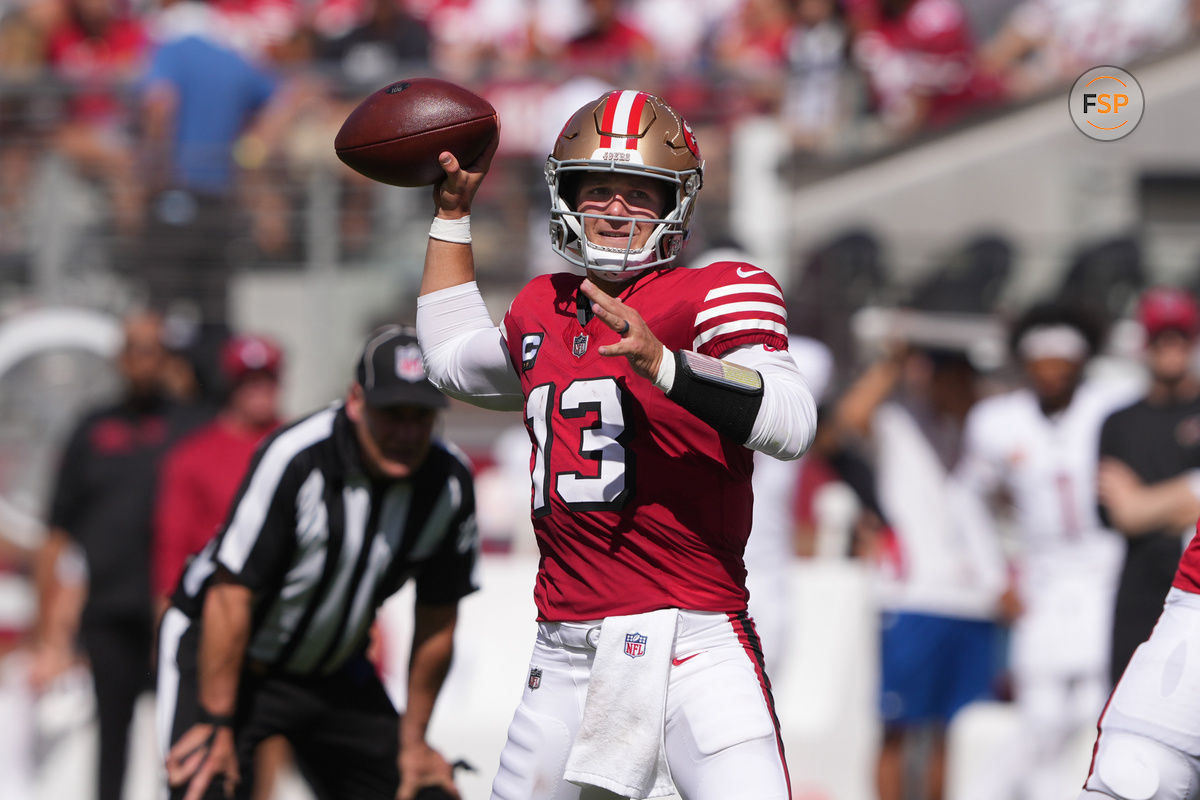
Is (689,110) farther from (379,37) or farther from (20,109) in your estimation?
(20,109)

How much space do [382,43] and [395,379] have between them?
20.1ft

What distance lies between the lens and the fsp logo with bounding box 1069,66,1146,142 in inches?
164

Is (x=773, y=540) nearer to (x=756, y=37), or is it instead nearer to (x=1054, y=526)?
(x=1054, y=526)

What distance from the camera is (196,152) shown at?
29.0 feet


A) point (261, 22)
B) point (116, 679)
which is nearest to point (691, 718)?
point (116, 679)

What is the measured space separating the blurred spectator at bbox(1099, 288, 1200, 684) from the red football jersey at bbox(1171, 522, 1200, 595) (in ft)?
5.95

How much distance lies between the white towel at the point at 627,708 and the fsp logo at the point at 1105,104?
178 cm

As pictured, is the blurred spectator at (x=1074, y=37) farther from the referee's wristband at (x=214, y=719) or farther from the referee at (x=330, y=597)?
A: the referee's wristband at (x=214, y=719)

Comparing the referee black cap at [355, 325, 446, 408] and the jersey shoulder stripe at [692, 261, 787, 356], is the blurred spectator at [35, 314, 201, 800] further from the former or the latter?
the jersey shoulder stripe at [692, 261, 787, 356]

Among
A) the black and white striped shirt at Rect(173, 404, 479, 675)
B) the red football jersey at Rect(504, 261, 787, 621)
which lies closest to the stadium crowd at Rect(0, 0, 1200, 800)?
the black and white striped shirt at Rect(173, 404, 479, 675)

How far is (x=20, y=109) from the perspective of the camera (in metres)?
9.19

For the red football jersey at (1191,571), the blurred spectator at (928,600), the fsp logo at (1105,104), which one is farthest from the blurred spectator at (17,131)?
the red football jersey at (1191,571)

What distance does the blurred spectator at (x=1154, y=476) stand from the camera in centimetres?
541

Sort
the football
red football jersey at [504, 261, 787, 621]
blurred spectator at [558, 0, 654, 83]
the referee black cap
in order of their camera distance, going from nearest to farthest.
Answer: red football jersey at [504, 261, 787, 621]
the football
the referee black cap
blurred spectator at [558, 0, 654, 83]
